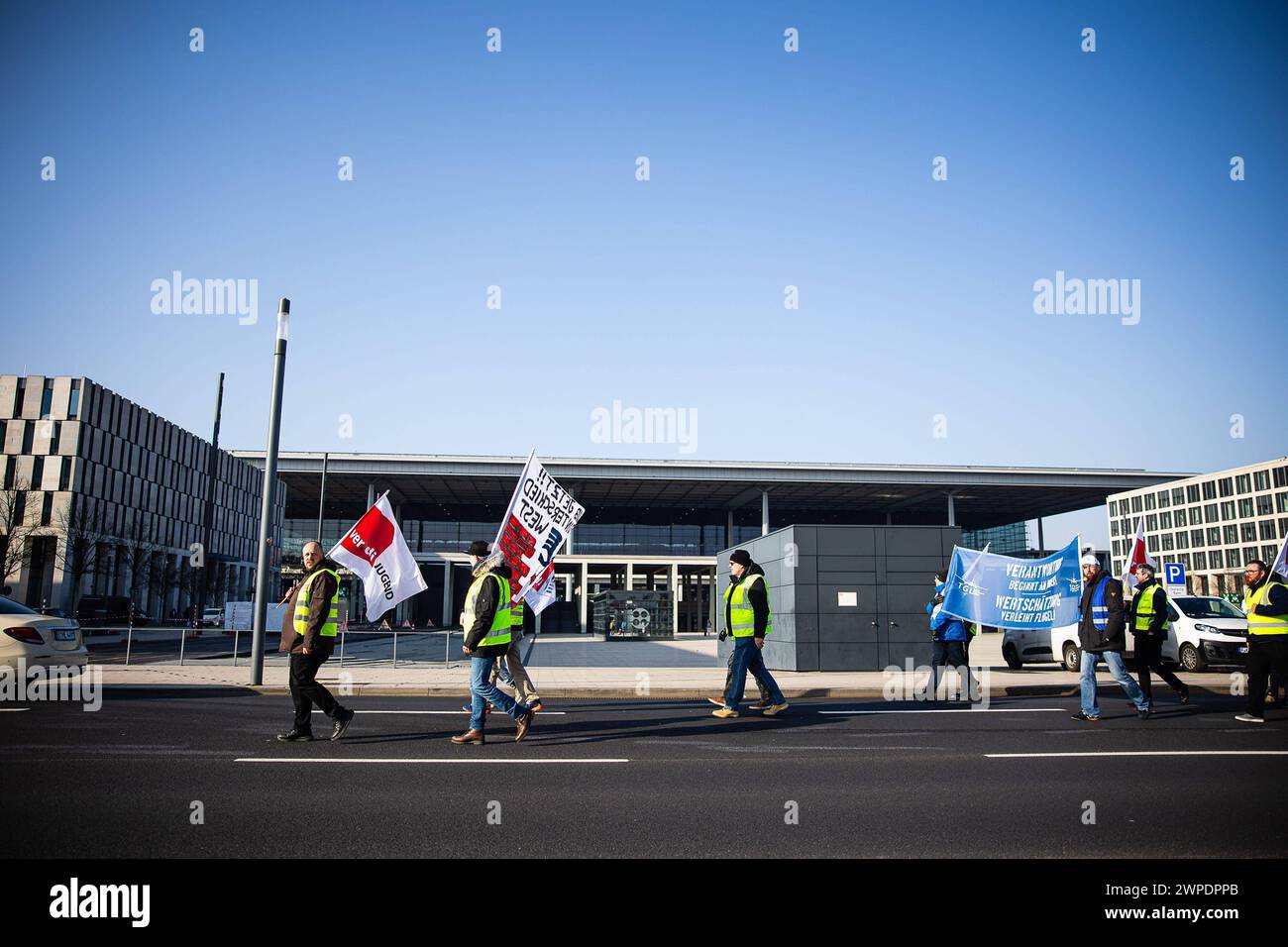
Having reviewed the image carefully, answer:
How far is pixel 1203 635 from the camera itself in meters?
17.8

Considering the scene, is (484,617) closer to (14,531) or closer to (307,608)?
(307,608)

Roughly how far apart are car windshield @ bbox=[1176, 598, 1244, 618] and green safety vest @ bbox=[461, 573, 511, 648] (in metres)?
16.4

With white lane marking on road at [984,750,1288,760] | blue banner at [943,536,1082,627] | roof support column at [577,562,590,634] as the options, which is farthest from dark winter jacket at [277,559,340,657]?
roof support column at [577,562,590,634]

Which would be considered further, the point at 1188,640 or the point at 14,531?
the point at 14,531

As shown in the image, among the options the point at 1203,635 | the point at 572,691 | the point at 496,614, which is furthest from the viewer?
the point at 1203,635

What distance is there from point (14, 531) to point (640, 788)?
48145mm

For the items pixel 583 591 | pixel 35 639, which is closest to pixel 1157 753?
pixel 35 639

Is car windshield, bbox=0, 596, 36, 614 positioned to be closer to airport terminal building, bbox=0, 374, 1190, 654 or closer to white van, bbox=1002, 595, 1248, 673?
white van, bbox=1002, 595, 1248, 673

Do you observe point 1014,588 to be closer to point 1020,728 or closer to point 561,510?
point 1020,728

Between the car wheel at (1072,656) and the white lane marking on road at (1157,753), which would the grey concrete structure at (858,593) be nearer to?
the car wheel at (1072,656)

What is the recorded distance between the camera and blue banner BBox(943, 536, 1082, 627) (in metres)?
13.4
